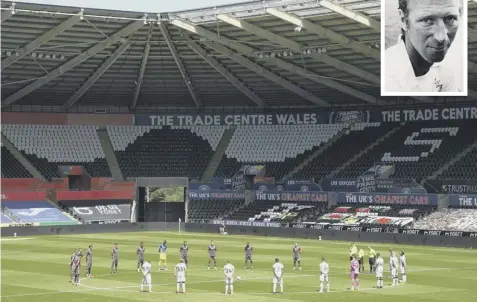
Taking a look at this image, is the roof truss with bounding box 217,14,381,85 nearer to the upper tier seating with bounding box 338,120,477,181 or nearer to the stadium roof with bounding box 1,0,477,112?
the stadium roof with bounding box 1,0,477,112

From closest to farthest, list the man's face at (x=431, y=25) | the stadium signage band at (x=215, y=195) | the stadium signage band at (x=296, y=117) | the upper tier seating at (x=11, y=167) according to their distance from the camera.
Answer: the man's face at (x=431, y=25) → the upper tier seating at (x=11, y=167) → the stadium signage band at (x=296, y=117) → the stadium signage band at (x=215, y=195)

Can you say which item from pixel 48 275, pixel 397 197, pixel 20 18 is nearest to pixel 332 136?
pixel 397 197

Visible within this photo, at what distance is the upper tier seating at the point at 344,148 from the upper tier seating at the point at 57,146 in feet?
62.4

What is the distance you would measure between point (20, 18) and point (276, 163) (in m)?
35.2

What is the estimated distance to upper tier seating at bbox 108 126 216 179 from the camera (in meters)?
94.2

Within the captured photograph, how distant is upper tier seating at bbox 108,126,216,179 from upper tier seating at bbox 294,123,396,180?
10.8 metres

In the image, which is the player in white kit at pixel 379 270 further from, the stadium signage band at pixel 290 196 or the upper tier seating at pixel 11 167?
the upper tier seating at pixel 11 167

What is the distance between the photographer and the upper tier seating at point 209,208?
89.2m

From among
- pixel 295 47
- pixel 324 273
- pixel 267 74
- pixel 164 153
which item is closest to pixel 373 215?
pixel 295 47

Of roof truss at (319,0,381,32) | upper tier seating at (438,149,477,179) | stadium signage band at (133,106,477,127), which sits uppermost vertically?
roof truss at (319,0,381,32)

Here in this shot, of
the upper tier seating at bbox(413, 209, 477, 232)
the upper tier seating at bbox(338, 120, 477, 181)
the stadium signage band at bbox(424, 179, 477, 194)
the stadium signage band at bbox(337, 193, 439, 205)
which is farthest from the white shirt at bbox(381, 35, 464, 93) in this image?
the upper tier seating at bbox(338, 120, 477, 181)

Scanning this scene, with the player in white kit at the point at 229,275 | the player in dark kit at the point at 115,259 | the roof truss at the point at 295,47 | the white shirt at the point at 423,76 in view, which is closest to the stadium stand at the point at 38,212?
the roof truss at the point at 295,47

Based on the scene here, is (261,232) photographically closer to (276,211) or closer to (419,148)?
→ (276,211)

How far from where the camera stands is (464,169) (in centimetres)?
7775
